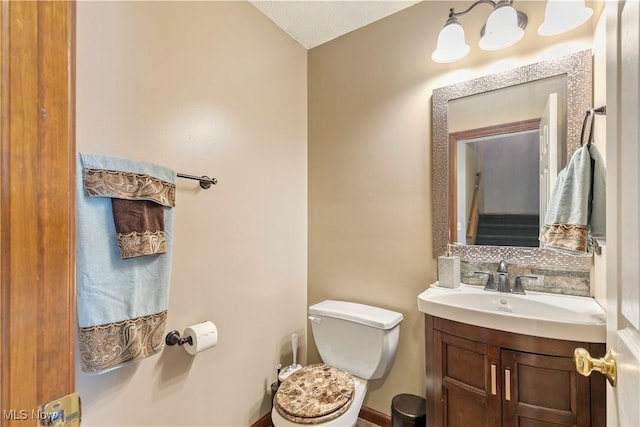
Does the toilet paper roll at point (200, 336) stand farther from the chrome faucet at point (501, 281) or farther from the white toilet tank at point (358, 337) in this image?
the chrome faucet at point (501, 281)

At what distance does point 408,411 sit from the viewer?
145cm

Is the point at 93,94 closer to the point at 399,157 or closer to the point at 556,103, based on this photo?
the point at 399,157

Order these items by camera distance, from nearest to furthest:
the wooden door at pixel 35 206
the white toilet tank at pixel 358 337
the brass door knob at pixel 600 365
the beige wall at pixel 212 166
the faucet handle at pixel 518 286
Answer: the wooden door at pixel 35 206
the brass door knob at pixel 600 365
the beige wall at pixel 212 166
the faucet handle at pixel 518 286
the white toilet tank at pixel 358 337

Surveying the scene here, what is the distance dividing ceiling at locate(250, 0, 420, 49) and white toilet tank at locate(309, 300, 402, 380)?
1.78 m

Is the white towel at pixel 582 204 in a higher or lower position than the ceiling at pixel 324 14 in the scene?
lower

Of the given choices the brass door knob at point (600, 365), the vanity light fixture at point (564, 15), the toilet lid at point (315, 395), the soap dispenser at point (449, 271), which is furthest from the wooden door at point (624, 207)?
the toilet lid at point (315, 395)

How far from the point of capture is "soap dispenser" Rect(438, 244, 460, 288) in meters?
1.43

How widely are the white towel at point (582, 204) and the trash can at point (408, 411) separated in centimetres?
103

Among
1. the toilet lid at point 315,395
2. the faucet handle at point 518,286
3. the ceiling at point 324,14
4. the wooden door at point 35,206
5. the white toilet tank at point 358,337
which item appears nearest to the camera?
the wooden door at point 35,206

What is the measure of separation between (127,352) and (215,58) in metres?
1.36

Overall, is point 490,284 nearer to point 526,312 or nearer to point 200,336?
point 526,312

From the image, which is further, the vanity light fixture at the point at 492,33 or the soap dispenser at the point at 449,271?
the soap dispenser at the point at 449,271

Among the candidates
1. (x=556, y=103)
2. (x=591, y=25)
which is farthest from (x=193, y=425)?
(x=591, y=25)

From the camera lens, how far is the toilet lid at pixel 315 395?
3.94 feet
